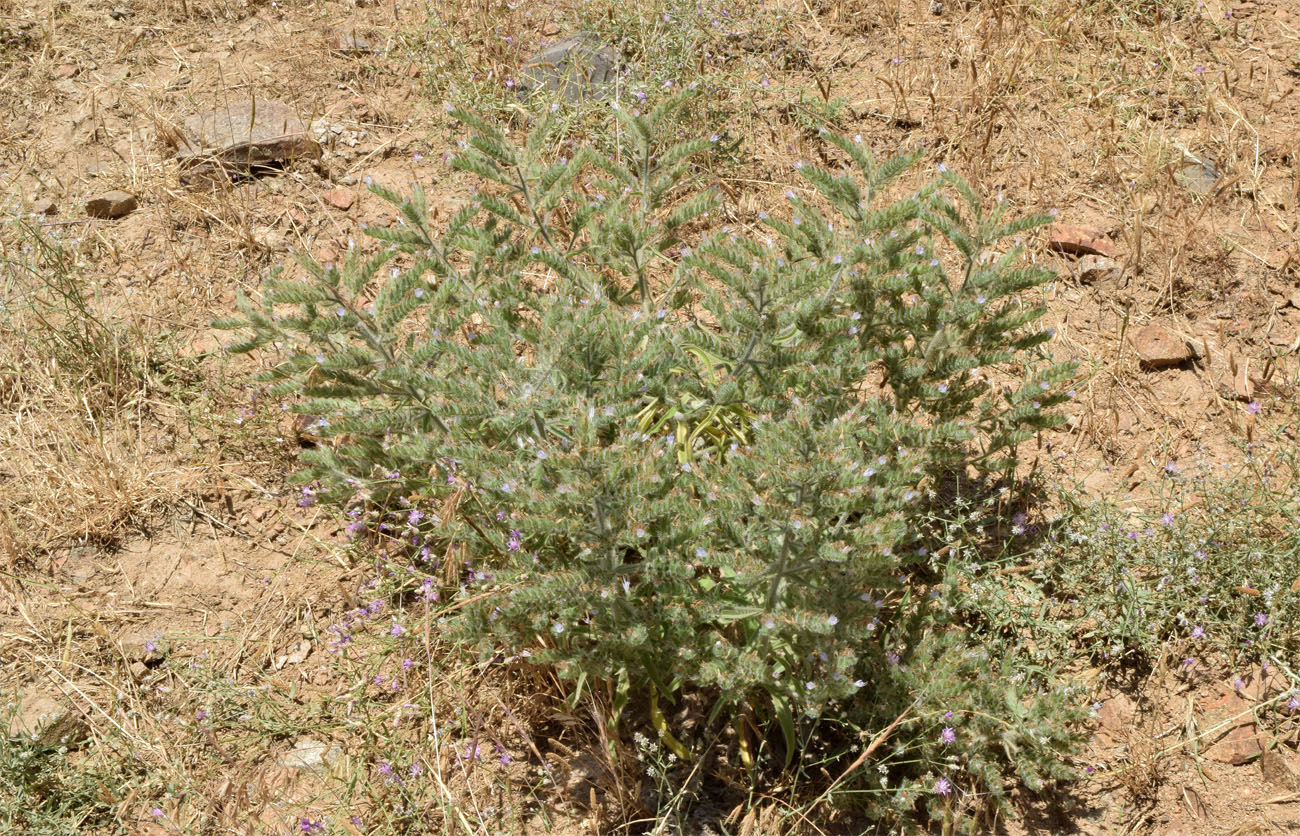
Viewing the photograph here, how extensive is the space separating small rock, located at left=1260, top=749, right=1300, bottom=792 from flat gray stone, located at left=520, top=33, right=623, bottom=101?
389cm

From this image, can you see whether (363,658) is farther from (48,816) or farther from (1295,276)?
(1295,276)

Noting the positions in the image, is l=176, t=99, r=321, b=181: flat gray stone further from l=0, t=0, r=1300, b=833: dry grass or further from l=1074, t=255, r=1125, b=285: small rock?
l=1074, t=255, r=1125, b=285: small rock

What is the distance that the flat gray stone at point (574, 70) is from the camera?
17.7 ft

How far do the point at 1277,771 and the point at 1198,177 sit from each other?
2656 mm

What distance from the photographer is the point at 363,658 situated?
3686 mm

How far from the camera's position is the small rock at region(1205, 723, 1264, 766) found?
3.32 meters

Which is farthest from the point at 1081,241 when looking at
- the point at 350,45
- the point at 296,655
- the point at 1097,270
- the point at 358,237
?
the point at 350,45

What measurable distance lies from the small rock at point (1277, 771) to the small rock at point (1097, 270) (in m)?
2.04

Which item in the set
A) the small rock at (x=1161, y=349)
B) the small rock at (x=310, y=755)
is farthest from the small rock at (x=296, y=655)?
the small rock at (x=1161, y=349)

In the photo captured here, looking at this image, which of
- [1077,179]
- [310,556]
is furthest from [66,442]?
[1077,179]

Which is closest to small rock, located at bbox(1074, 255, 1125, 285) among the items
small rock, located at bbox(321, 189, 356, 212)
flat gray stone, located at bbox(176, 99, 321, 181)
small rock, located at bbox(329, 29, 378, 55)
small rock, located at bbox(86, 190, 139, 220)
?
small rock, located at bbox(321, 189, 356, 212)

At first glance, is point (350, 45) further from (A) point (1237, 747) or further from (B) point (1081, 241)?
(A) point (1237, 747)

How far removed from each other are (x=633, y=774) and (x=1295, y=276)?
3.35 meters

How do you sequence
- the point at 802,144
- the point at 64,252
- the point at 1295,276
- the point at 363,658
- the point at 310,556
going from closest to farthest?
the point at 363,658, the point at 310,556, the point at 1295,276, the point at 64,252, the point at 802,144
